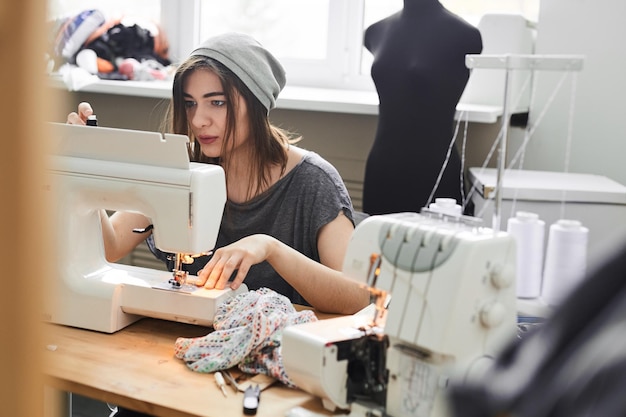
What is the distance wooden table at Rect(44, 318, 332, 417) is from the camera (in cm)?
126

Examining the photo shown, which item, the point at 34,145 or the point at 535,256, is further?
the point at 535,256

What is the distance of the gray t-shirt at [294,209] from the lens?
203 cm

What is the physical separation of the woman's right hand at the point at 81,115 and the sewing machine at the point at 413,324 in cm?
84

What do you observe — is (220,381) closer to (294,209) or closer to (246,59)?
(294,209)

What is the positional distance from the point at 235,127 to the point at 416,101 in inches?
32.9

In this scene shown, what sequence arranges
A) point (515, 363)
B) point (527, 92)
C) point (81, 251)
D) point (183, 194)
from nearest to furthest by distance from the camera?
point (515, 363), point (183, 194), point (81, 251), point (527, 92)

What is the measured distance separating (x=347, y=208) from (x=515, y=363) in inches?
57.6

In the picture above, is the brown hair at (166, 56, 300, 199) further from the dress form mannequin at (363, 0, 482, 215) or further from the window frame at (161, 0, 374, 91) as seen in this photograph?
the window frame at (161, 0, 374, 91)

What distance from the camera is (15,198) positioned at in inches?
15.3

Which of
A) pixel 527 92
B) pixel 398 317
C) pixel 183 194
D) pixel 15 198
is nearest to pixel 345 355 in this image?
pixel 398 317

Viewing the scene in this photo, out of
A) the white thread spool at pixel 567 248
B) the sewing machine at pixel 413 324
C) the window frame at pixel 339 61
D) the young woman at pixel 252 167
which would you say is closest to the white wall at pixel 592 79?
the window frame at pixel 339 61

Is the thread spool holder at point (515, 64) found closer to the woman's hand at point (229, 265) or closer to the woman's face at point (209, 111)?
the woman's hand at point (229, 265)

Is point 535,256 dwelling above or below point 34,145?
below

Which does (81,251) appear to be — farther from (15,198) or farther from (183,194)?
(15,198)
